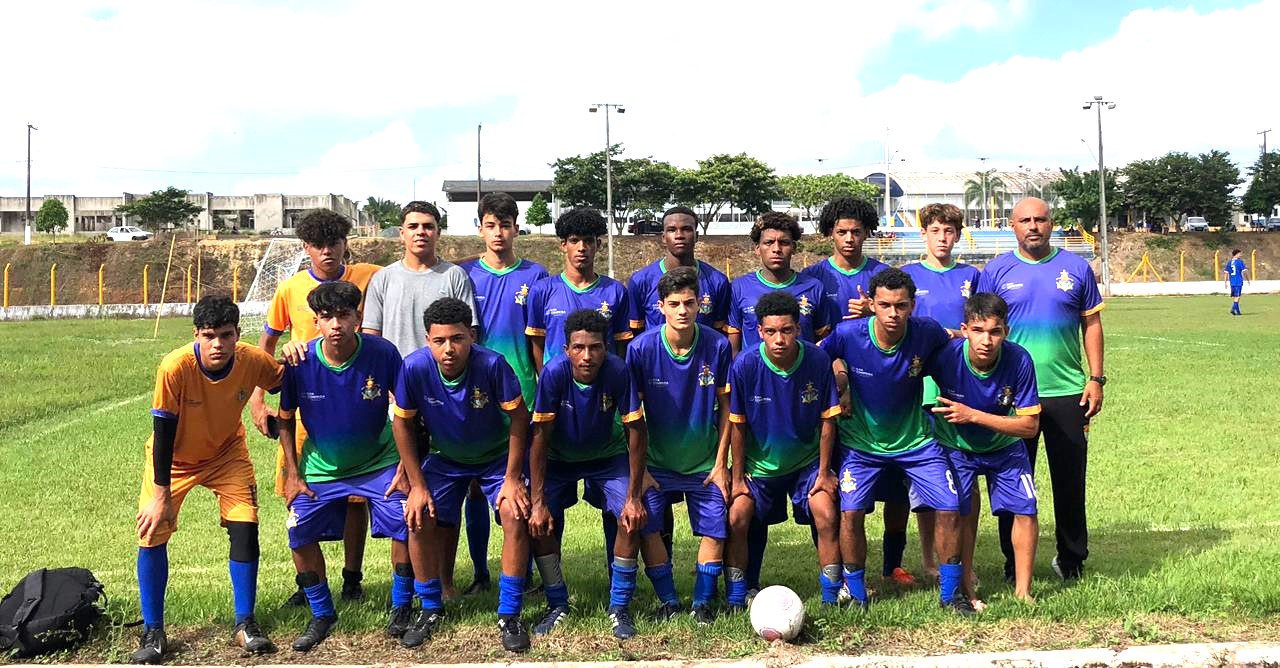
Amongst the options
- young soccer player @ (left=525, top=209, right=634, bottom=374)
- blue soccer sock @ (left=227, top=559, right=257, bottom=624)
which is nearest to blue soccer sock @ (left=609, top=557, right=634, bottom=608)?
young soccer player @ (left=525, top=209, right=634, bottom=374)

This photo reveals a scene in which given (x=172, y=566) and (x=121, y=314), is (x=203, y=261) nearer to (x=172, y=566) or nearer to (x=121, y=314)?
(x=121, y=314)

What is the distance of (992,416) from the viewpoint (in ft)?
17.7

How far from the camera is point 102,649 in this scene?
4898 millimetres

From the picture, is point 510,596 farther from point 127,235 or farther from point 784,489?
point 127,235

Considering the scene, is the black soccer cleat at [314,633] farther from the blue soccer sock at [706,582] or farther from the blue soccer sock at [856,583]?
the blue soccer sock at [856,583]

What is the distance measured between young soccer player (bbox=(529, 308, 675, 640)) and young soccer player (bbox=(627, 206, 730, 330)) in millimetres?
1046

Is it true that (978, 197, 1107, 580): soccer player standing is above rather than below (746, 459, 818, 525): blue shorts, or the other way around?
above

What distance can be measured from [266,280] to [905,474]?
39.0 m

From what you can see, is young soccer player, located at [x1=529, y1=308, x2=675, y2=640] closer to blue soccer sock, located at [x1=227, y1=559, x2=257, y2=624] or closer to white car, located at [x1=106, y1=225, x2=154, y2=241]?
blue soccer sock, located at [x1=227, y1=559, x2=257, y2=624]

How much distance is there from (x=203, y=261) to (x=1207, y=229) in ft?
201

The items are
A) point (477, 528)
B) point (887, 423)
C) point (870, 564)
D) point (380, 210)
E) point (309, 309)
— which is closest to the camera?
point (887, 423)

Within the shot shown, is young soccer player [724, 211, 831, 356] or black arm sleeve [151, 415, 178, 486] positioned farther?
young soccer player [724, 211, 831, 356]

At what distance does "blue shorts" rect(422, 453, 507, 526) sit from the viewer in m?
5.25

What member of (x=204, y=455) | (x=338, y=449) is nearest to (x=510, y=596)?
(x=338, y=449)
